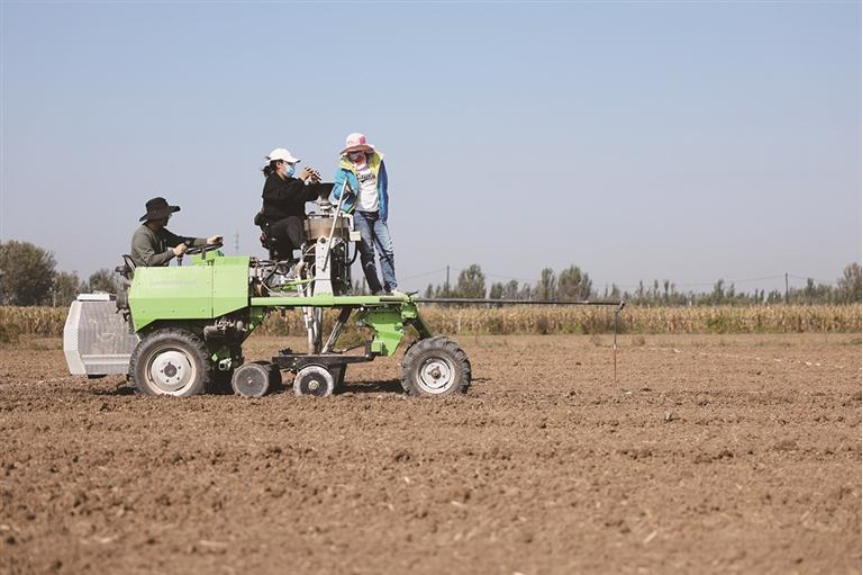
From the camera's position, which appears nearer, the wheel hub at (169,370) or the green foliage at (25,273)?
the wheel hub at (169,370)

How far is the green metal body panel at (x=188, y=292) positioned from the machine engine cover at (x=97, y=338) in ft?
2.38

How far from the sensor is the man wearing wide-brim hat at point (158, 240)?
1325 centimetres

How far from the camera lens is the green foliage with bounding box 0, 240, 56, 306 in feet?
180

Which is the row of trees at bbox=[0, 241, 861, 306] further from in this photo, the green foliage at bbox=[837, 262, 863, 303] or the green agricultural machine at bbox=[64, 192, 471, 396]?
the green agricultural machine at bbox=[64, 192, 471, 396]

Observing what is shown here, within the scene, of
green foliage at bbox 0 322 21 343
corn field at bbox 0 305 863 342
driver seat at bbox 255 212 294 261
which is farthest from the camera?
corn field at bbox 0 305 863 342

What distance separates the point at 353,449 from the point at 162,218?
5.64 metres

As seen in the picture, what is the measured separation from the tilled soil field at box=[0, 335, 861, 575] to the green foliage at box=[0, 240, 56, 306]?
44.0m

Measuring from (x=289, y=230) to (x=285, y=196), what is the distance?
0.38 meters

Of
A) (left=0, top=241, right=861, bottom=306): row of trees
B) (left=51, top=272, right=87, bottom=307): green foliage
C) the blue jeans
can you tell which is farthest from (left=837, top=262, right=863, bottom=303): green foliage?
the blue jeans

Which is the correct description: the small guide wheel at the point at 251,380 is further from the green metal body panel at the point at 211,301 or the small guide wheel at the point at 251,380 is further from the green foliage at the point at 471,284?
the green foliage at the point at 471,284

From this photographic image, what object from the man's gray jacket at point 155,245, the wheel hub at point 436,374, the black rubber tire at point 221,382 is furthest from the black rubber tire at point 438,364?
the man's gray jacket at point 155,245

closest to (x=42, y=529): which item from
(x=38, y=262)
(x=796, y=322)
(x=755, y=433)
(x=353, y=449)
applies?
(x=353, y=449)

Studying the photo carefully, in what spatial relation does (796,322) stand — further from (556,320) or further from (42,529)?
(42,529)

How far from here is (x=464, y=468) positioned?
27.1ft
